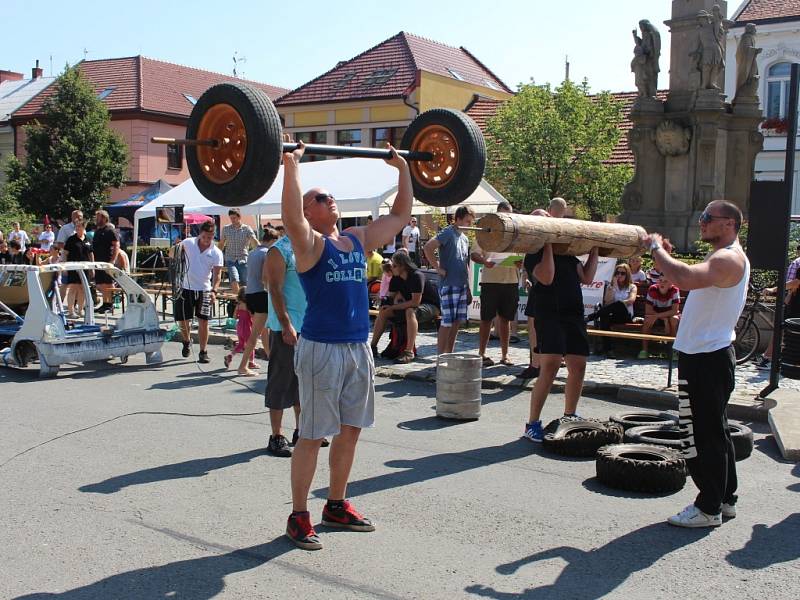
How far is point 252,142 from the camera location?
18.0 ft

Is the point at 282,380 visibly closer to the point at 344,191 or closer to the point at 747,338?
the point at 747,338

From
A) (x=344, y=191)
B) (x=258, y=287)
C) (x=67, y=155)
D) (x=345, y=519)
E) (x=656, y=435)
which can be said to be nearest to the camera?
(x=345, y=519)

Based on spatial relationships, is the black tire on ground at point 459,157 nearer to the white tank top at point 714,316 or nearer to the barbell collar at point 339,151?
the barbell collar at point 339,151

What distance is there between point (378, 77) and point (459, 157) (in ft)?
116

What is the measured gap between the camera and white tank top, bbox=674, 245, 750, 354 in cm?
526

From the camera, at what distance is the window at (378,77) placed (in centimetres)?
4041

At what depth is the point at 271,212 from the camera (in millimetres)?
20109

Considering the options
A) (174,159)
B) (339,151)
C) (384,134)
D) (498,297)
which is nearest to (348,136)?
(384,134)

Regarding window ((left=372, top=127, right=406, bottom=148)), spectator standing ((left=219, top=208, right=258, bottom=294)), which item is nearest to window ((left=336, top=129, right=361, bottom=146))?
window ((left=372, top=127, right=406, bottom=148))

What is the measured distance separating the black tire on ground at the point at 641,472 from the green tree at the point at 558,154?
68.5 ft

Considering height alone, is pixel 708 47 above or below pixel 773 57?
below

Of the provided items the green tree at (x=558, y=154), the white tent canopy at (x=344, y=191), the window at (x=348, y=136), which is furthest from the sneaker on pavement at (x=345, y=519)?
the window at (x=348, y=136)

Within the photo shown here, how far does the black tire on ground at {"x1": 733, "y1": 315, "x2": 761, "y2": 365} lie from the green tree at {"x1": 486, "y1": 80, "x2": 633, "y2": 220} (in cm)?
1513

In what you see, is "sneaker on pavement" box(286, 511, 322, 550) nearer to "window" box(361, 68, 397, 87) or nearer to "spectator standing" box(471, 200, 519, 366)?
"spectator standing" box(471, 200, 519, 366)
